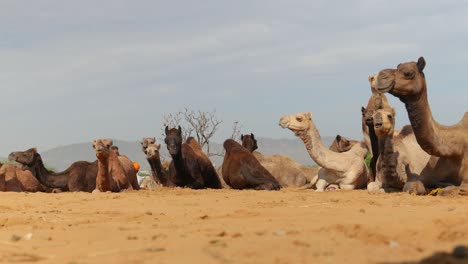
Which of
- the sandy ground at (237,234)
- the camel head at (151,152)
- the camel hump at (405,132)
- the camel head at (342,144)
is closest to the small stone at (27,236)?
the sandy ground at (237,234)

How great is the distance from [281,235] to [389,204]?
385 centimetres

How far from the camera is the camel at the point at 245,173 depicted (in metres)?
15.7

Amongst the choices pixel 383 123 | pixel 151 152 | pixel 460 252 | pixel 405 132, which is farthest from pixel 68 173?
pixel 460 252

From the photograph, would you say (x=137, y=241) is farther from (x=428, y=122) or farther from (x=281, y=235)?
(x=428, y=122)

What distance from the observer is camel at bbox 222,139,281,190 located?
15707mm

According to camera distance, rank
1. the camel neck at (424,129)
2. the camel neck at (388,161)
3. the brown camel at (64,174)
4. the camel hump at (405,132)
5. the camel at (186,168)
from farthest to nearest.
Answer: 1. the brown camel at (64,174)
2. the camel at (186,168)
3. the camel hump at (405,132)
4. the camel neck at (388,161)
5. the camel neck at (424,129)

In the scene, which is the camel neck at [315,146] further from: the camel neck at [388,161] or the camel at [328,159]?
the camel neck at [388,161]

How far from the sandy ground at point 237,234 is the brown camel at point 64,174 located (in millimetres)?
8717

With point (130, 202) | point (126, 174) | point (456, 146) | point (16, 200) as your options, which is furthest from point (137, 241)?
point (126, 174)

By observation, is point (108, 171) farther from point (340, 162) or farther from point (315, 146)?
point (340, 162)

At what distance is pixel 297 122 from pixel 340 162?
120cm

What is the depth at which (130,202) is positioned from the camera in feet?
37.6

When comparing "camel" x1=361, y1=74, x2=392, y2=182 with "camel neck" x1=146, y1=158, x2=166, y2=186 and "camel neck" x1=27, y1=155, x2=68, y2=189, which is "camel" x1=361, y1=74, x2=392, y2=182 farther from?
"camel neck" x1=27, y1=155, x2=68, y2=189

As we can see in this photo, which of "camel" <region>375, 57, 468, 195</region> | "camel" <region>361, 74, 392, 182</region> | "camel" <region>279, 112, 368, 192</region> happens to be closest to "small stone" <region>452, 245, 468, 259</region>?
"camel" <region>375, 57, 468, 195</region>
